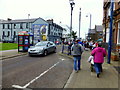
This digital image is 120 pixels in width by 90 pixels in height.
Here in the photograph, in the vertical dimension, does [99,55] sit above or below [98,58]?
above

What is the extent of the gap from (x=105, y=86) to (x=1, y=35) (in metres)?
55.5

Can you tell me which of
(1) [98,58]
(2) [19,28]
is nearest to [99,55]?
(1) [98,58]

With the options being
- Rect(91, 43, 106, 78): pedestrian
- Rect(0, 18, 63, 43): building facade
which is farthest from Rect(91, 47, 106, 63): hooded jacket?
Rect(0, 18, 63, 43): building facade

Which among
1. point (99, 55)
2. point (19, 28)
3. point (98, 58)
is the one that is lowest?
point (98, 58)

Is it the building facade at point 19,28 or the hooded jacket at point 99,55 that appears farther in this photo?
the building facade at point 19,28

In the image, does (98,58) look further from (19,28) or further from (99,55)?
(19,28)

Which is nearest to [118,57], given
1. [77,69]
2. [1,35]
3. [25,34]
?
[77,69]

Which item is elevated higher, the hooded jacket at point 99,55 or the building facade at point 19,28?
the building facade at point 19,28

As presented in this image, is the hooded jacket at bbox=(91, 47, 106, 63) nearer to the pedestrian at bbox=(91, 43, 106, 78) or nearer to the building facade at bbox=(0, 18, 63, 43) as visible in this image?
the pedestrian at bbox=(91, 43, 106, 78)

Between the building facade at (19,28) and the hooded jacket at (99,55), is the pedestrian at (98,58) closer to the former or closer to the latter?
the hooded jacket at (99,55)

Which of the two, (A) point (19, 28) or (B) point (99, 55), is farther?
(A) point (19, 28)

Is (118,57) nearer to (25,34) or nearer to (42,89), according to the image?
(42,89)

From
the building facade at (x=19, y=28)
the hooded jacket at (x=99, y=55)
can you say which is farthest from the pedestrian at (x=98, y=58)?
the building facade at (x=19, y=28)

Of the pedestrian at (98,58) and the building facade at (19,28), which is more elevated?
the building facade at (19,28)
